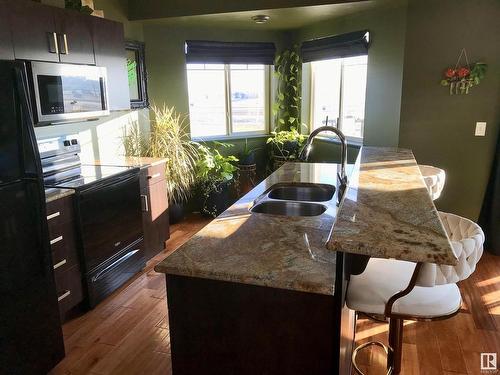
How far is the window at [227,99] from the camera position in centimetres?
486

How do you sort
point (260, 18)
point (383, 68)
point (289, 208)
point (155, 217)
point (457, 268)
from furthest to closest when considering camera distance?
point (260, 18) < point (383, 68) < point (155, 217) < point (289, 208) < point (457, 268)

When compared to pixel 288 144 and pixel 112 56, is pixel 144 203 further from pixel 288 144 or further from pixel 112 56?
pixel 288 144

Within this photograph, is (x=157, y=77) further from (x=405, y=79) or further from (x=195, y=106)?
(x=405, y=79)

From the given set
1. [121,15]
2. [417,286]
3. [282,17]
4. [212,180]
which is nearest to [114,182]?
[212,180]

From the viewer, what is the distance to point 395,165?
2137 mm

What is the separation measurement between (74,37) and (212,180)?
6.96ft

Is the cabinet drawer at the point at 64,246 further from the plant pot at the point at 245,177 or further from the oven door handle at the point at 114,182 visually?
the plant pot at the point at 245,177

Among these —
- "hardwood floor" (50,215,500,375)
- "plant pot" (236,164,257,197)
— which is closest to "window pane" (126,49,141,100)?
"plant pot" (236,164,257,197)

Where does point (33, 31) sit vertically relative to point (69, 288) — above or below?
above

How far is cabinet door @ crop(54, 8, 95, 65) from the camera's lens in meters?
2.64

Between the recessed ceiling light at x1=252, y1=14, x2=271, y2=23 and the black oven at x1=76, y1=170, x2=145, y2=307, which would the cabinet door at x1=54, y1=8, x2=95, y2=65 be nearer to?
the black oven at x1=76, y1=170, x2=145, y2=307

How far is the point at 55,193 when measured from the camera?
2.40 meters

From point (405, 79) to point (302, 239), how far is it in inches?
104

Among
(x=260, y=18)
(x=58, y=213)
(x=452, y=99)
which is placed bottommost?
(x=58, y=213)
